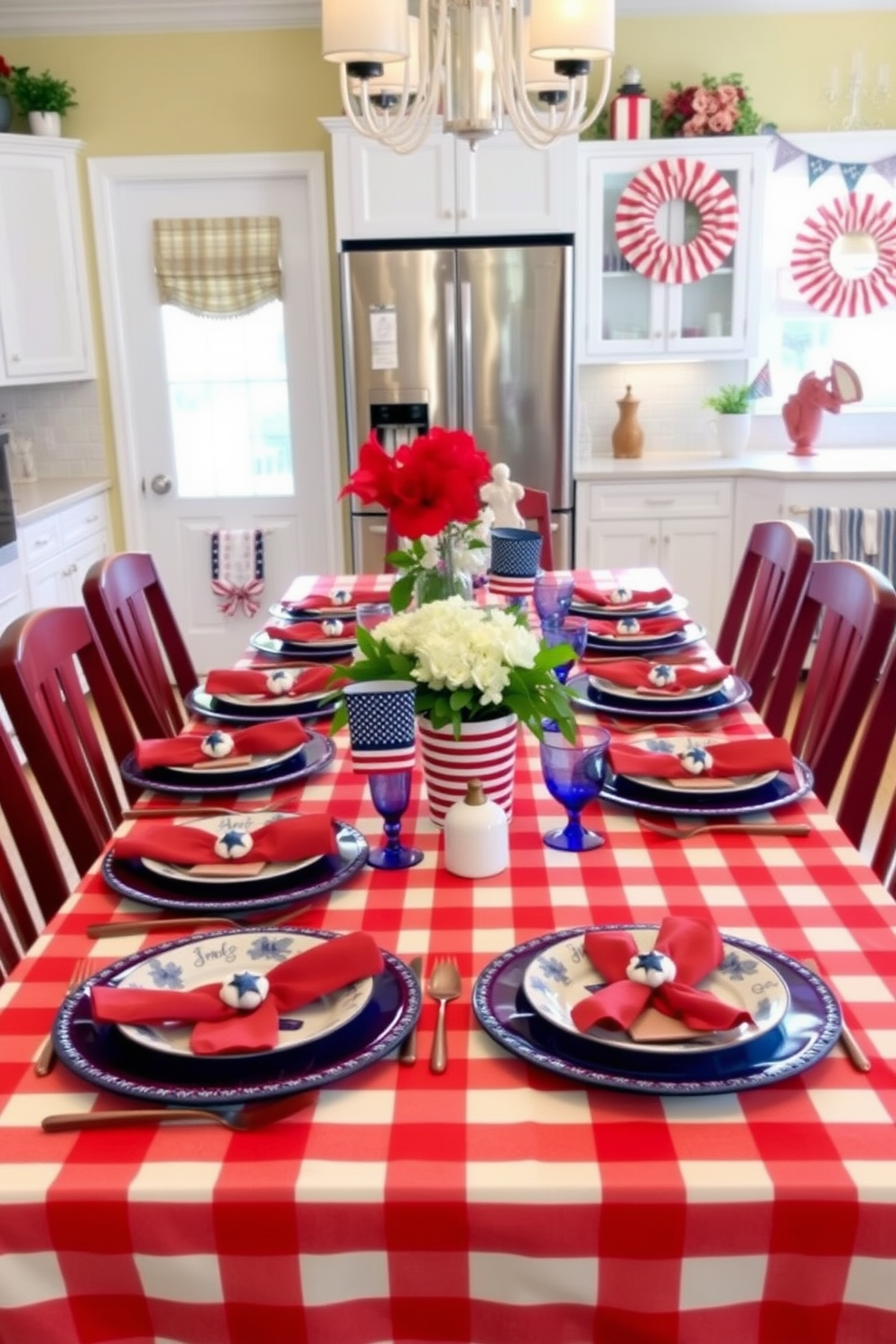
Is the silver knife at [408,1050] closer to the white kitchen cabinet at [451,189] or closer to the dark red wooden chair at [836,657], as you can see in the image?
the dark red wooden chair at [836,657]

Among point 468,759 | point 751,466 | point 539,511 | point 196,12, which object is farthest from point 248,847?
point 196,12

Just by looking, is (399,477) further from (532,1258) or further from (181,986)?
(532,1258)

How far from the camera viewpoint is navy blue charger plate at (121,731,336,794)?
1723mm

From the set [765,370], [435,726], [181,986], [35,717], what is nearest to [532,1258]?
[181,986]

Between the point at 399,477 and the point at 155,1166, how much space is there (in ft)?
3.52

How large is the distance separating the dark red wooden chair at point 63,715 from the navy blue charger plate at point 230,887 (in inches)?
12.8

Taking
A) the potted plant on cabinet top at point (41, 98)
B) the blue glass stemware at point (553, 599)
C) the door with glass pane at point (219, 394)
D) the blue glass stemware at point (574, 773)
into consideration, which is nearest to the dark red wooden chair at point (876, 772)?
the blue glass stemware at point (574, 773)

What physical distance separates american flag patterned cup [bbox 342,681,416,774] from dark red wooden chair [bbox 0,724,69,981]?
498mm

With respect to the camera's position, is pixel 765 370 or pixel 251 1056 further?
pixel 765 370

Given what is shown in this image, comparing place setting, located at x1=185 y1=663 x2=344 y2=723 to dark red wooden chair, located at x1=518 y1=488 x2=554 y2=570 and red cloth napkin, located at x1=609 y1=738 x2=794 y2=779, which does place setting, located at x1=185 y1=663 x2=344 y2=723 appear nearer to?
red cloth napkin, located at x1=609 y1=738 x2=794 y2=779

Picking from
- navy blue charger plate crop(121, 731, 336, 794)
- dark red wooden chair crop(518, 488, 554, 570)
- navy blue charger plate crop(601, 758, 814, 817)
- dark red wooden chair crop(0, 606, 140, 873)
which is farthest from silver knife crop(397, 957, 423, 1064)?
dark red wooden chair crop(518, 488, 554, 570)

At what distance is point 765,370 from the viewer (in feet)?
16.4

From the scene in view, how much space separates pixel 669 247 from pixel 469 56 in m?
2.46

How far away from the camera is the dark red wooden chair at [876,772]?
1.70 meters
